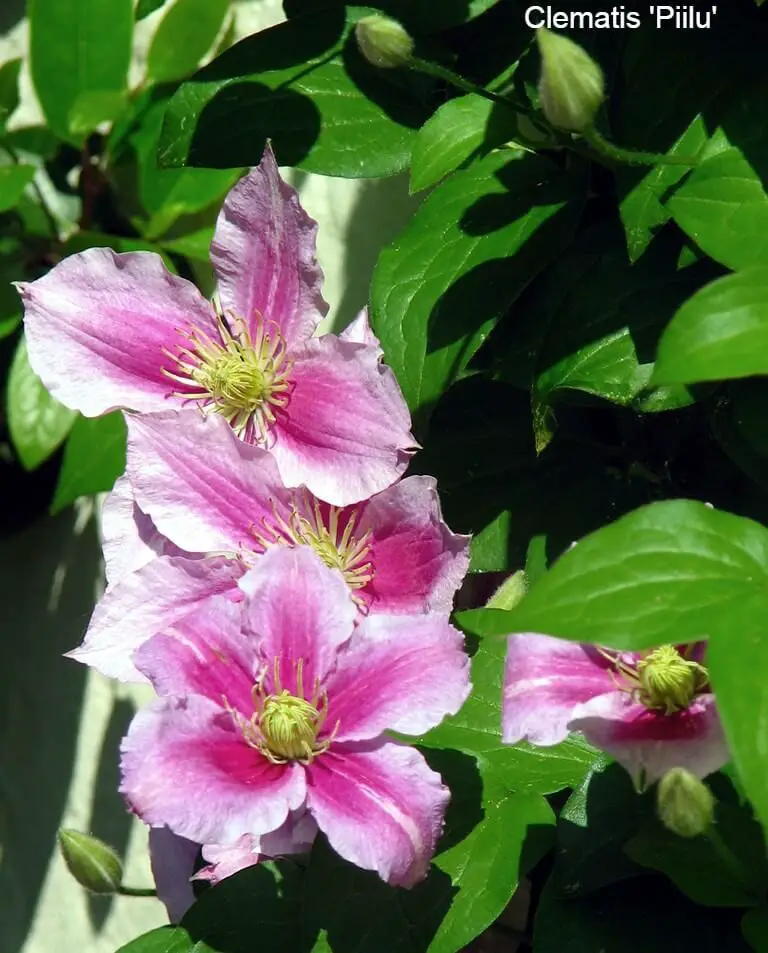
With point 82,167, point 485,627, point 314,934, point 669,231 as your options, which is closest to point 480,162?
point 669,231

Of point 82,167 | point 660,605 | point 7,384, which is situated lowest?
point 7,384

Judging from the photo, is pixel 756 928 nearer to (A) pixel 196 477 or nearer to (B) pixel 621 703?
(B) pixel 621 703

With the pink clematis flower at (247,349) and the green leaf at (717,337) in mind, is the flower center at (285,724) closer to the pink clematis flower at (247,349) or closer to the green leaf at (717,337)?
the pink clematis flower at (247,349)

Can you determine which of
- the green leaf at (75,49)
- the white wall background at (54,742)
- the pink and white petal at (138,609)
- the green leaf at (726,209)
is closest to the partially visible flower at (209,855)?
the pink and white petal at (138,609)

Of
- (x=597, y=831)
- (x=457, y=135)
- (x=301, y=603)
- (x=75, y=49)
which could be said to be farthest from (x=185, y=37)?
(x=597, y=831)

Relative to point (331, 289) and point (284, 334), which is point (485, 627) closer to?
point (284, 334)

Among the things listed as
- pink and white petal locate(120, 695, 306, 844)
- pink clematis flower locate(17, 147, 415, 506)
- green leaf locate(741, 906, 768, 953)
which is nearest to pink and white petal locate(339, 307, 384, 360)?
pink clematis flower locate(17, 147, 415, 506)

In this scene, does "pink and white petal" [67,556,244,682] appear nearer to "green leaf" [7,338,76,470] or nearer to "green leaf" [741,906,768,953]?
"green leaf" [741,906,768,953]
